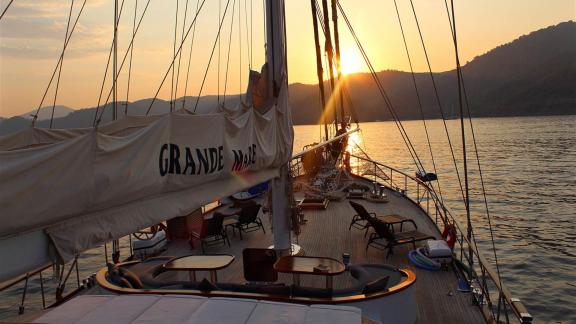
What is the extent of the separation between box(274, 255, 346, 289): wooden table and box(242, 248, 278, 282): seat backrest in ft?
2.69

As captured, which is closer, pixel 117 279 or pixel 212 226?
pixel 117 279

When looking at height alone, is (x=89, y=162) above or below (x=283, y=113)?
below

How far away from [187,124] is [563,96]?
19694 centimetres

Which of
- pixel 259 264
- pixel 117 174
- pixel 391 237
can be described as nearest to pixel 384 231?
pixel 391 237

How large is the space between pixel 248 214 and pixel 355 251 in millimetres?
3243

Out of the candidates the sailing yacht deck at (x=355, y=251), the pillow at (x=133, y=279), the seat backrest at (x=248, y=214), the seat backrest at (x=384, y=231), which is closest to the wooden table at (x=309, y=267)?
the sailing yacht deck at (x=355, y=251)

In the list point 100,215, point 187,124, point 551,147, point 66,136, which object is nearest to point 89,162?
point 100,215

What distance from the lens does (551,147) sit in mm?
63719

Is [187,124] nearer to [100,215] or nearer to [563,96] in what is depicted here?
[100,215]

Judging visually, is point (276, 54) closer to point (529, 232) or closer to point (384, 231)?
point (384, 231)

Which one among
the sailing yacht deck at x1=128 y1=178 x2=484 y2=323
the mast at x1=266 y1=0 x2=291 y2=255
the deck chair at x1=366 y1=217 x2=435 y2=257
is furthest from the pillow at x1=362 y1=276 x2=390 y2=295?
the deck chair at x1=366 y1=217 x2=435 y2=257

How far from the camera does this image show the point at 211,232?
10.6m

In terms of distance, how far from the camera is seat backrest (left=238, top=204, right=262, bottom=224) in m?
11.5

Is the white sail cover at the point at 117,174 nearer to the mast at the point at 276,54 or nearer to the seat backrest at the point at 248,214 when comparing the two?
the mast at the point at 276,54
